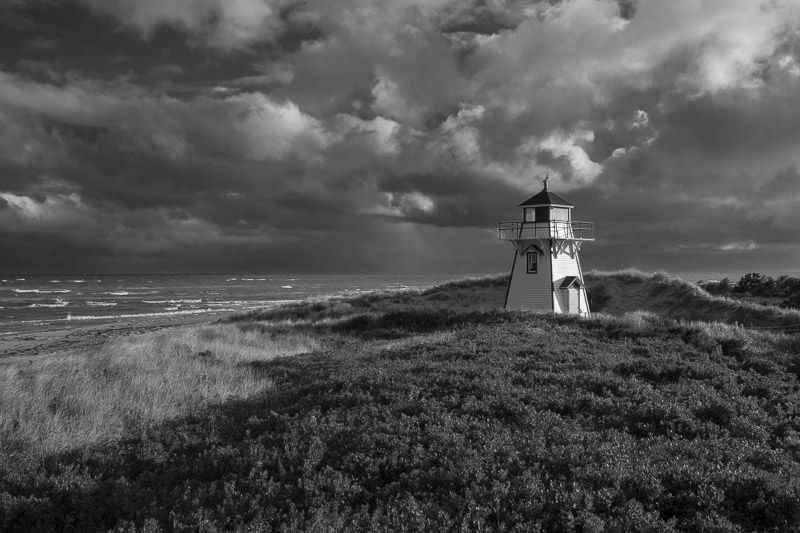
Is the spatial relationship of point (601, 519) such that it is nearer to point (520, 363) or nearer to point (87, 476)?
point (87, 476)

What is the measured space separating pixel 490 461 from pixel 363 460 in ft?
5.92

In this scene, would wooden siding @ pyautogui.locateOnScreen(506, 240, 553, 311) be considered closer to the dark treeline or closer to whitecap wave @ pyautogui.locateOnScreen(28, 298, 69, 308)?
the dark treeline

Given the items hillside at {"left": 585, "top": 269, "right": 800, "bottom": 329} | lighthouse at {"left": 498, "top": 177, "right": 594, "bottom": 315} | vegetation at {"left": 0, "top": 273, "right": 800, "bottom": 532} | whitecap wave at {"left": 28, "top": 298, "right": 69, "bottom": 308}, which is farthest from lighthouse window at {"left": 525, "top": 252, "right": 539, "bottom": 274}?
whitecap wave at {"left": 28, "top": 298, "right": 69, "bottom": 308}

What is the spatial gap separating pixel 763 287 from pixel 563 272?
753 inches

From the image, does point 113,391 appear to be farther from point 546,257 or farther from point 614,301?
point 614,301

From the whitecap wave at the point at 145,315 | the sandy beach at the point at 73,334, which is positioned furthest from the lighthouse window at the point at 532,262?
the whitecap wave at the point at 145,315

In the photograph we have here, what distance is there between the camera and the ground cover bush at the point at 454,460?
622 centimetres

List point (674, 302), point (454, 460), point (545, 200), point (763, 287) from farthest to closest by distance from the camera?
point (763, 287) → point (674, 302) → point (545, 200) → point (454, 460)

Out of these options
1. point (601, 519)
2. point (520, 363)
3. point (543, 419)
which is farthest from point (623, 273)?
point (601, 519)

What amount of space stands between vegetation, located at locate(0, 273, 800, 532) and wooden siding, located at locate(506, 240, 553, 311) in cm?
2196

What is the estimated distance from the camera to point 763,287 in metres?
43.6

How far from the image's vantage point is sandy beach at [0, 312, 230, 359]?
33.8 m

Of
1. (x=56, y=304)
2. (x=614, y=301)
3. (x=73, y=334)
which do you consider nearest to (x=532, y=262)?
(x=614, y=301)

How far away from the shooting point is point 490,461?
7461mm
